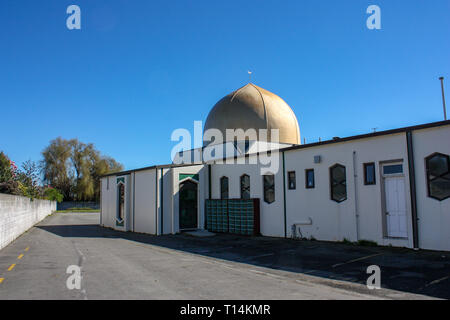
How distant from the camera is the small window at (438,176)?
36.2ft

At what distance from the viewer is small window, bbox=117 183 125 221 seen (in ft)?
83.3

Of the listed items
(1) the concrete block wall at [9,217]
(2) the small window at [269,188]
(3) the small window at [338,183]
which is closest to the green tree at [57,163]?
(1) the concrete block wall at [9,217]

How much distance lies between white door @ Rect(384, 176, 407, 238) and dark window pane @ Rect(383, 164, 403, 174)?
21cm

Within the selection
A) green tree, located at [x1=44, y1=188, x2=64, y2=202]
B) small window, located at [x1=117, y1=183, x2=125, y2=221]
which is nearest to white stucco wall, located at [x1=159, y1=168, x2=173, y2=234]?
small window, located at [x1=117, y1=183, x2=125, y2=221]

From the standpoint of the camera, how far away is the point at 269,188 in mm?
17312

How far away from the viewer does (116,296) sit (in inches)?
245

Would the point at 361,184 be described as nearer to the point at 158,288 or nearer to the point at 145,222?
the point at 158,288

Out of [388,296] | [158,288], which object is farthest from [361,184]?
[158,288]

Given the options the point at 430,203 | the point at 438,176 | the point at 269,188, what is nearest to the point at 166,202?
the point at 269,188

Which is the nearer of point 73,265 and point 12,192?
point 73,265

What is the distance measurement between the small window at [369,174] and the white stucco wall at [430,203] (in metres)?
1.57

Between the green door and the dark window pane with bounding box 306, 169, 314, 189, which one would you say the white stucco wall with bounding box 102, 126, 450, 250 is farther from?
the green door
